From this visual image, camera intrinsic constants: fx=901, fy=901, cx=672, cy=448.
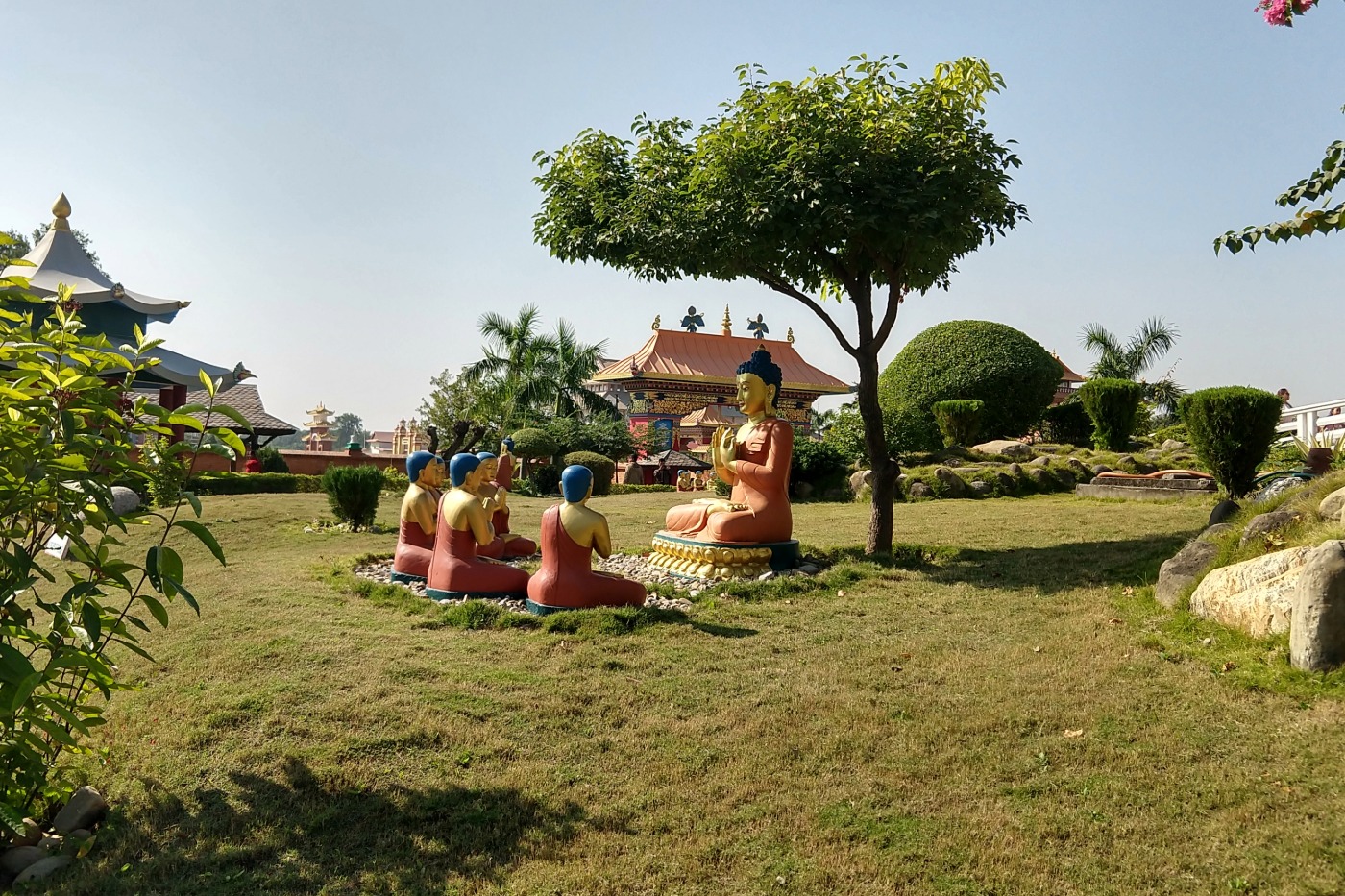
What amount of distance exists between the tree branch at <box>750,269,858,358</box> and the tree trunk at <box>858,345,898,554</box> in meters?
0.20

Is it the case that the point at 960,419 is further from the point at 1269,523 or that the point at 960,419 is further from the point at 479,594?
the point at 479,594

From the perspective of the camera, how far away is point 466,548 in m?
7.41

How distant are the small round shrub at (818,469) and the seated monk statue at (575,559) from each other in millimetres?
10601

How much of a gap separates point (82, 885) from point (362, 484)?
9951 millimetres

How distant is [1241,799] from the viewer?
357 centimetres

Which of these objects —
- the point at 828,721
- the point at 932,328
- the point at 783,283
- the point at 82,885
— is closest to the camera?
the point at 82,885

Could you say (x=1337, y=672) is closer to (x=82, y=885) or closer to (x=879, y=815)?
(x=879, y=815)

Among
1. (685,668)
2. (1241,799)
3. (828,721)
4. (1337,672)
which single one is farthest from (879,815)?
(1337,672)

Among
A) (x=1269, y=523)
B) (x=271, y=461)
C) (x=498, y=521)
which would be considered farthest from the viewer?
(x=271, y=461)

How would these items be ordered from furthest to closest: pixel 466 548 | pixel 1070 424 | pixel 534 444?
pixel 534 444 < pixel 1070 424 < pixel 466 548

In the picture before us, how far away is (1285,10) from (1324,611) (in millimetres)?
2863

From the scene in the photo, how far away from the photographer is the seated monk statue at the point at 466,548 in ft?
23.8

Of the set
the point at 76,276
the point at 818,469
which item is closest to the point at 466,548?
the point at 818,469

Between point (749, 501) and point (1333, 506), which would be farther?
point (749, 501)
